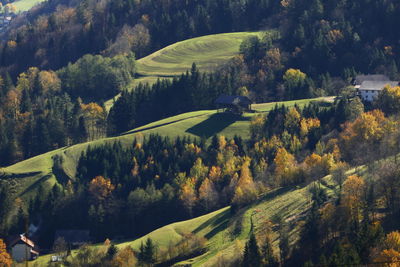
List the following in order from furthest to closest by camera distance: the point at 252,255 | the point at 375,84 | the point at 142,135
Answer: the point at 142,135
the point at 375,84
the point at 252,255

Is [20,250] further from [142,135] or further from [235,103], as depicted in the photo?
[235,103]

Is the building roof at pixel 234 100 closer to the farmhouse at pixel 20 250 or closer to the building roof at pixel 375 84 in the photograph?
the building roof at pixel 375 84

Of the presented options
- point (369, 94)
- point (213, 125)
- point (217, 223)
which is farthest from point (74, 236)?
point (369, 94)

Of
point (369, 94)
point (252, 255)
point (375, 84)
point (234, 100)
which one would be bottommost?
point (252, 255)

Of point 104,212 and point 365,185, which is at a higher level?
point 365,185

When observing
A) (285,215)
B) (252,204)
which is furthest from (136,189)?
(285,215)

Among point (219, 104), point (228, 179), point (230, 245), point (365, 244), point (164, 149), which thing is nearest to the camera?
point (365, 244)

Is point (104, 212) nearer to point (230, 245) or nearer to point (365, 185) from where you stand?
point (230, 245)
